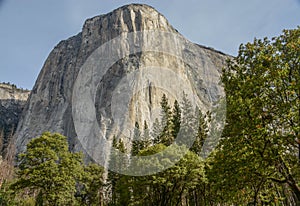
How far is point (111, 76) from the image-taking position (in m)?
86.2

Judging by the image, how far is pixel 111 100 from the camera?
8038 cm

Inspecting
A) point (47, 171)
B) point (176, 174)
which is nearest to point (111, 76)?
point (47, 171)

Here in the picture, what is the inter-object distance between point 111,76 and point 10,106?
221ft

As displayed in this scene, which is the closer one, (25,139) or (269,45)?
(269,45)

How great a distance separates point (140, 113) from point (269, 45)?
64296mm

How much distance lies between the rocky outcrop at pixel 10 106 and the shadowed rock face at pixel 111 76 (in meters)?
21.1

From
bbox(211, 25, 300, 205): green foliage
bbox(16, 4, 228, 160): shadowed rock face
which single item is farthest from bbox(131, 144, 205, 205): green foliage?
bbox(16, 4, 228, 160): shadowed rock face

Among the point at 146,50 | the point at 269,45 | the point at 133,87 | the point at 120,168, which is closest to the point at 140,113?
the point at 133,87

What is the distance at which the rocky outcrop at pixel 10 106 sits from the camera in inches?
4611

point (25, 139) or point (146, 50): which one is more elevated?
point (146, 50)

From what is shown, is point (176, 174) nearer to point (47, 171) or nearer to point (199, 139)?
point (47, 171)

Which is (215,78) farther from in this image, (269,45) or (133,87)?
(269,45)

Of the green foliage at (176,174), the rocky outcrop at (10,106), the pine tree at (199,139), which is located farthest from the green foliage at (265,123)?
the rocky outcrop at (10,106)

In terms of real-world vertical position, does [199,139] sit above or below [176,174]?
above
